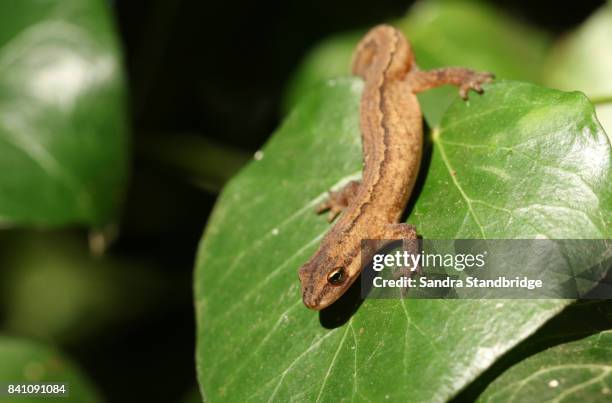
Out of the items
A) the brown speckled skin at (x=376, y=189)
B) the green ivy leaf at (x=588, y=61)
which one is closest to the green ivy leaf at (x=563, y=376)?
the brown speckled skin at (x=376, y=189)

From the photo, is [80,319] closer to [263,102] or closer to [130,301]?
[130,301]

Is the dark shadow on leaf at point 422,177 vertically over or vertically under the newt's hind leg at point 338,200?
over

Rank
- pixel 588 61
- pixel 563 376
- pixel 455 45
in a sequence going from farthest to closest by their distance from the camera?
1. pixel 588 61
2. pixel 455 45
3. pixel 563 376

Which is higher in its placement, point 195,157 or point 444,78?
point 444,78

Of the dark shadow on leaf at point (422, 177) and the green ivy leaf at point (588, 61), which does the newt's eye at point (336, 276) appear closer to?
the dark shadow on leaf at point (422, 177)

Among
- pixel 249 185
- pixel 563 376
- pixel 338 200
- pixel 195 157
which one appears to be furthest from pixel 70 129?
pixel 563 376

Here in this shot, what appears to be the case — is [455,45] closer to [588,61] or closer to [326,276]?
[588,61]

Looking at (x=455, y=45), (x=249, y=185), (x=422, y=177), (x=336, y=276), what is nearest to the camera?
(x=336, y=276)
